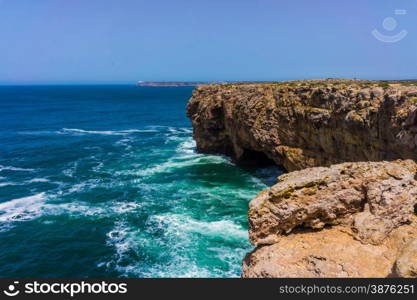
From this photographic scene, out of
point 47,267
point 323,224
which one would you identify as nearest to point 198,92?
point 47,267

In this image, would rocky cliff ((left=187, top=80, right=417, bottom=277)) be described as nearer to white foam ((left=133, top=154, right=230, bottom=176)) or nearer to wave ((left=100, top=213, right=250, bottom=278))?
wave ((left=100, top=213, right=250, bottom=278))

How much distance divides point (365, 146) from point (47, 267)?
35.9 m

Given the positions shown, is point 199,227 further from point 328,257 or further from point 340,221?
point 328,257

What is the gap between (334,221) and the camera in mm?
15742

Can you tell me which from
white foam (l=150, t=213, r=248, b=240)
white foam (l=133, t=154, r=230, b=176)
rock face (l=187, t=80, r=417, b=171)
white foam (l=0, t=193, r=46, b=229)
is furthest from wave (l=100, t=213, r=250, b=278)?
white foam (l=133, t=154, r=230, b=176)

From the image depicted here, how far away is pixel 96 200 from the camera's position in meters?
45.3

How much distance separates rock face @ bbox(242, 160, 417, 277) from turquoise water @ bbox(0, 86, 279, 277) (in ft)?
45.9

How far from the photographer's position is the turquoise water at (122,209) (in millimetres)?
30266

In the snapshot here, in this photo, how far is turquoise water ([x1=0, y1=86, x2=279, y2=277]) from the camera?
30.3 m

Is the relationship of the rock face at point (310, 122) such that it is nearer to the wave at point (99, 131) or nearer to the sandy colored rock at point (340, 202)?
the sandy colored rock at point (340, 202)

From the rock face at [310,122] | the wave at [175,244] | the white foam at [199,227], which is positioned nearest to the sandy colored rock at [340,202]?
the rock face at [310,122]

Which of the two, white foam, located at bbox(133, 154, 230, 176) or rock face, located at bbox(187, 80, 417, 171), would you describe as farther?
white foam, located at bbox(133, 154, 230, 176)

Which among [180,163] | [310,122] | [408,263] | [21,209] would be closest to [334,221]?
[408,263]

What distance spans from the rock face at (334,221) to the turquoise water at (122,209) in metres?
14.0
